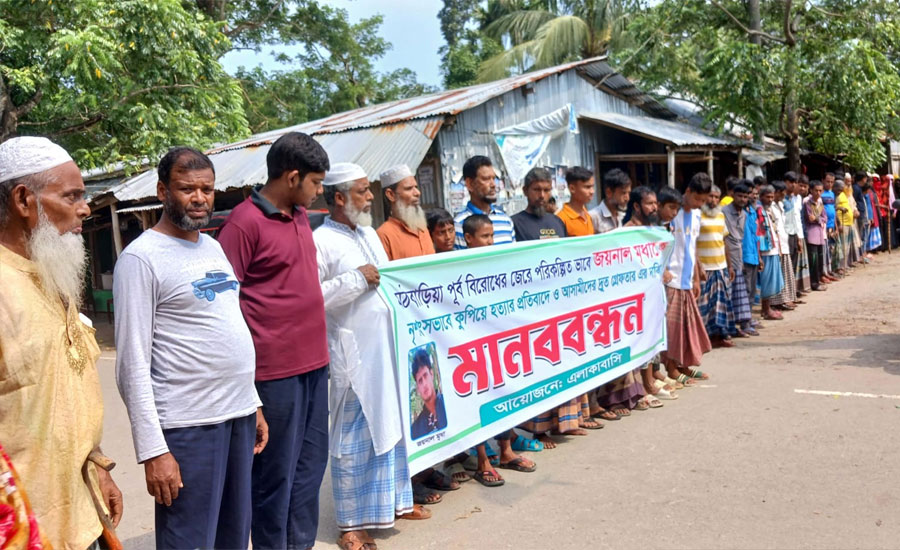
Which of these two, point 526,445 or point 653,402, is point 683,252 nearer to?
point 653,402

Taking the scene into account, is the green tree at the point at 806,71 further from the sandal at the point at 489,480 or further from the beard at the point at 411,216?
the sandal at the point at 489,480

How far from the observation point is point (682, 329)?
6.39 metres

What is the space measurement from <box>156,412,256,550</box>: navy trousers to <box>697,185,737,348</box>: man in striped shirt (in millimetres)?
6083

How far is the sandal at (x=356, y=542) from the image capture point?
3634 millimetres

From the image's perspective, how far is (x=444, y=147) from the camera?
38.8 ft

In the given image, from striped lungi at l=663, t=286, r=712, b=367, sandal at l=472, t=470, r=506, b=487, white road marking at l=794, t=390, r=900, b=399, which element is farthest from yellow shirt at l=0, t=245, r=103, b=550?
white road marking at l=794, t=390, r=900, b=399

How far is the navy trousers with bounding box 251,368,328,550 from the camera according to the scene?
3.08m

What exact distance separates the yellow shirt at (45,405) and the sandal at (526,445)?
3294mm

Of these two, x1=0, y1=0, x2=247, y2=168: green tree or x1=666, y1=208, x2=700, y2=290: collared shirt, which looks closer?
x1=666, y1=208, x2=700, y2=290: collared shirt

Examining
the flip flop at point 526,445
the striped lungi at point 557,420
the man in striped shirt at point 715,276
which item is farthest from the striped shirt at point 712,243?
the flip flop at point 526,445

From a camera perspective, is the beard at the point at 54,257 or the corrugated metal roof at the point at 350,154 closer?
the beard at the point at 54,257

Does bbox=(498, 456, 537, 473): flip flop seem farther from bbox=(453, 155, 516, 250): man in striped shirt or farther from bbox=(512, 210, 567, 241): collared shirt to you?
bbox=(512, 210, 567, 241): collared shirt

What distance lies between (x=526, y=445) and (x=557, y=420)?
1.05 ft

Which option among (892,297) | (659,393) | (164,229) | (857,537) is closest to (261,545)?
(164,229)
